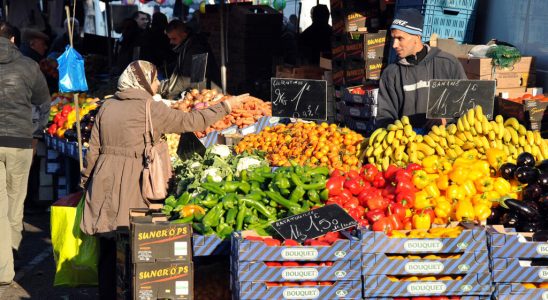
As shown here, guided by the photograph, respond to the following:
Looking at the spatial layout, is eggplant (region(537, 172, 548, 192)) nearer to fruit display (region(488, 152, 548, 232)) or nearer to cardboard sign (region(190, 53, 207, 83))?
fruit display (region(488, 152, 548, 232))

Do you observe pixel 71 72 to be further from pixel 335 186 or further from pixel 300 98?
pixel 335 186

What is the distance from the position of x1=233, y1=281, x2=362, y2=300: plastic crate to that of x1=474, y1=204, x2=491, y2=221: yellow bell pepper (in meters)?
1.06

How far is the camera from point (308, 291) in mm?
4984

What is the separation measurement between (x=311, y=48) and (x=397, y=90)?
7.66 metres

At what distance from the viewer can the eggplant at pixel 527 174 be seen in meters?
5.77

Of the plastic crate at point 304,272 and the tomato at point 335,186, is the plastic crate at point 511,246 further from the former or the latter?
the tomato at point 335,186

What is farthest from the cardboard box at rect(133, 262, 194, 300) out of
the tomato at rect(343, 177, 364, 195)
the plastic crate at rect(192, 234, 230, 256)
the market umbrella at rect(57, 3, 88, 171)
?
the market umbrella at rect(57, 3, 88, 171)

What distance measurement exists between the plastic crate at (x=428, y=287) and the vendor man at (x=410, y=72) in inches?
96.2

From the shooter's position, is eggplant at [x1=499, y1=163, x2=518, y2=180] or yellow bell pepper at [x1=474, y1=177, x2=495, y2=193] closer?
yellow bell pepper at [x1=474, y1=177, x2=495, y2=193]

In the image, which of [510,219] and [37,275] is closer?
[510,219]

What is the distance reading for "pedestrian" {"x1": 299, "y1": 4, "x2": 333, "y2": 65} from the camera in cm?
1488

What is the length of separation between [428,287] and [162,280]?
164cm

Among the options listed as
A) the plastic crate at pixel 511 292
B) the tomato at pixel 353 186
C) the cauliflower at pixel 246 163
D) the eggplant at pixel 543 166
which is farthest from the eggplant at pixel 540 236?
the cauliflower at pixel 246 163

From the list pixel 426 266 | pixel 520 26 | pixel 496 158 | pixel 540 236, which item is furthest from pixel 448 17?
pixel 426 266
